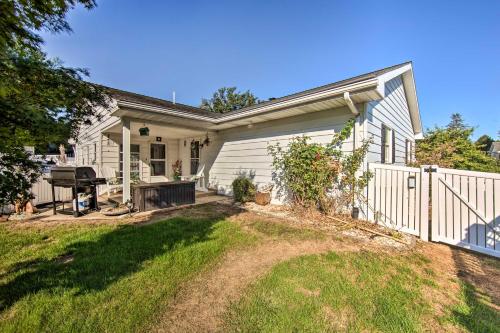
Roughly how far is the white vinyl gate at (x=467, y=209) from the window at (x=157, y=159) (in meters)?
10.4

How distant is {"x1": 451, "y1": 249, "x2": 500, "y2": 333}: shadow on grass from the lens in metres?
1.97

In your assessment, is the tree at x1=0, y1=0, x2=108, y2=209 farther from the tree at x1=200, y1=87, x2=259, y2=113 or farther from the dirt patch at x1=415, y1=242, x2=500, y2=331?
the tree at x1=200, y1=87, x2=259, y2=113

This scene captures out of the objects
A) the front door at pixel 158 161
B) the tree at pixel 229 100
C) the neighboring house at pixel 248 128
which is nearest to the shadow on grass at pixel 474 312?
the neighboring house at pixel 248 128

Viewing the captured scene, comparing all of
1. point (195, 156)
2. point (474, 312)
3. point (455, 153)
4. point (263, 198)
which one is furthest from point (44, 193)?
point (455, 153)

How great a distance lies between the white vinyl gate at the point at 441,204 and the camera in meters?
3.49

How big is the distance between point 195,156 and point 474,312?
970cm

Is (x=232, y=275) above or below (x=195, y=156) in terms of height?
below

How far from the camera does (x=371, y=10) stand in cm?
684

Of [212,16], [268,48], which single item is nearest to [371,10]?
[268,48]

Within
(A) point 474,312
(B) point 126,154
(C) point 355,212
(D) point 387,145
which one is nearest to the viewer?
(A) point 474,312

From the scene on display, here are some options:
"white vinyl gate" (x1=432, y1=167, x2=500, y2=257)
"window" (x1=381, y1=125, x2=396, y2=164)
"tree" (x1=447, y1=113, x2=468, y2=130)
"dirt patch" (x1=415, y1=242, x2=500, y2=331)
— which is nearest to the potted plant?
"window" (x1=381, y1=125, x2=396, y2=164)

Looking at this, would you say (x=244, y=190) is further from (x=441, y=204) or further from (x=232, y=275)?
(x=441, y=204)

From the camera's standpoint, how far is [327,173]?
5.26m

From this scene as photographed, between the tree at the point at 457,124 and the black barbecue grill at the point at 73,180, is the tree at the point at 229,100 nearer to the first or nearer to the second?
the tree at the point at 457,124
